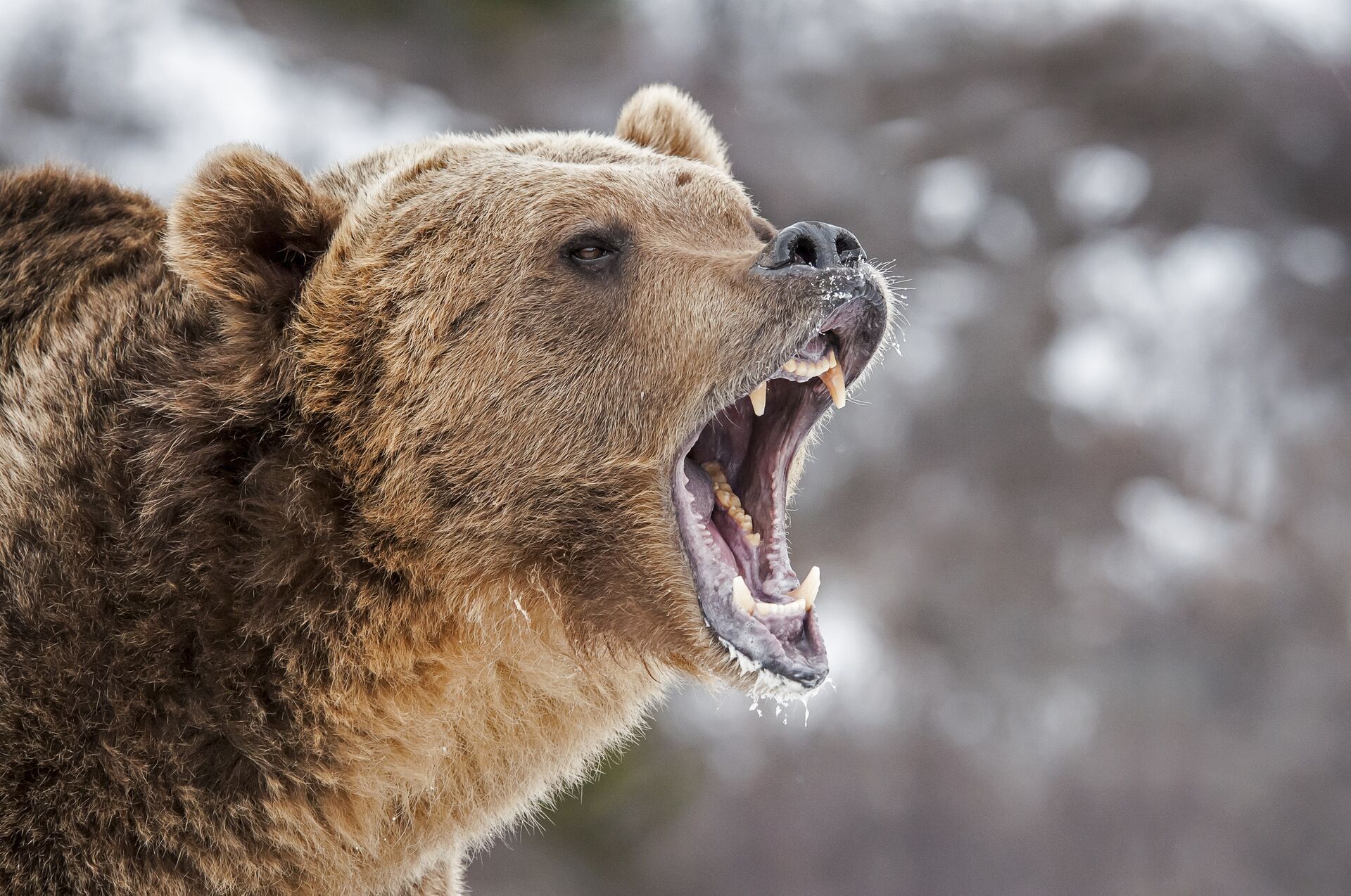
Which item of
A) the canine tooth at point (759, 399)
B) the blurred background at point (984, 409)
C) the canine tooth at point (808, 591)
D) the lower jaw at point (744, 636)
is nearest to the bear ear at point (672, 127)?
the canine tooth at point (759, 399)

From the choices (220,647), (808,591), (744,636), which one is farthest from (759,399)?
(220,647)

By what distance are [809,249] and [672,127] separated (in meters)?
1.07

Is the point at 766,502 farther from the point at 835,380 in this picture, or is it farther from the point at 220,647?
the point at 220,647

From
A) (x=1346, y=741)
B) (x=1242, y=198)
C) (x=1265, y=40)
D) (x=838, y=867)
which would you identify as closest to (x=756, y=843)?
(x=838, y=867)

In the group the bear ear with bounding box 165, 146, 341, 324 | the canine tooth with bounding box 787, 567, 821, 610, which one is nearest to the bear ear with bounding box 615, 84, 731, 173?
the bear ear with bounding box 165, 146, 341, 324

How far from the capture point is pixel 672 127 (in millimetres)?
4102

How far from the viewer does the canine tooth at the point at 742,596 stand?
10.6 ft

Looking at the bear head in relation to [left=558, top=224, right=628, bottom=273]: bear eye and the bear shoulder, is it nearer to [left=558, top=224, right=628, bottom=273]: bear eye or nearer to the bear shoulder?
[left=558, top=224, right=628, bottom=273]: bear eye

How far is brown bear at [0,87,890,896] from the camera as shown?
2893 millimetres

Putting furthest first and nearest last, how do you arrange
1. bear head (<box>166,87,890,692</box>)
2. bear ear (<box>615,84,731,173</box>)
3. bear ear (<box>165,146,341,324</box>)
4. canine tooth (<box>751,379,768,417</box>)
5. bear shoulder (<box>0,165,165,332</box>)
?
bear ear (<box>615,84,731,173</box>)
bear shoulder (<box>0,165,165,332</box>)
canine tooth (<box>751,379,768,417</box>)
bear head (<box>166,87,890,692</box>)
bear ear (<box>165,146,341,324</box>)

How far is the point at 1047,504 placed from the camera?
41.3 feet

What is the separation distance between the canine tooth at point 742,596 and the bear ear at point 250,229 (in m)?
1.32

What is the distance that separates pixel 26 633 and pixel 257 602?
50cm

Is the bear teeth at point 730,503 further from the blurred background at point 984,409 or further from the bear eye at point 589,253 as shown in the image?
the blurred background at point 984,409
